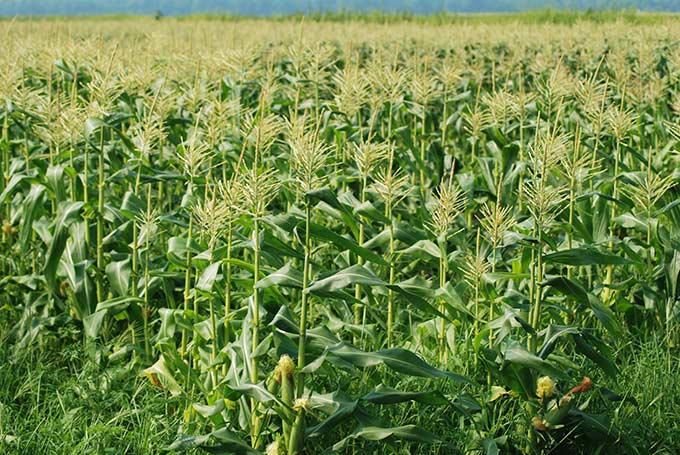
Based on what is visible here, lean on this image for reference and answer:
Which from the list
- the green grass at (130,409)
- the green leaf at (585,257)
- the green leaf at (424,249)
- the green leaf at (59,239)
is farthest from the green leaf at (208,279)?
the green leaf at (585,257)

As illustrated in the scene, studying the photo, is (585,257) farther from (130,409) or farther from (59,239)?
(59,239)

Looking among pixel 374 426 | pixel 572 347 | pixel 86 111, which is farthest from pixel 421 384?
pixel 86 111

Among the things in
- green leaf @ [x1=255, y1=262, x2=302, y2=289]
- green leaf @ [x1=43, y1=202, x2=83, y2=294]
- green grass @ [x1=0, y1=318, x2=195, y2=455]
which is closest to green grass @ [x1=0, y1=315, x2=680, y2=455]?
green grass @ [x1=0, y1=318, x2=195, y2=455]

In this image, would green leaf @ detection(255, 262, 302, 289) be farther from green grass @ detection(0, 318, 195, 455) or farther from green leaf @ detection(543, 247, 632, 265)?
green leaf @ detection(543, 247, 632, 265)

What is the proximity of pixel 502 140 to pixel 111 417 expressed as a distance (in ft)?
12.5

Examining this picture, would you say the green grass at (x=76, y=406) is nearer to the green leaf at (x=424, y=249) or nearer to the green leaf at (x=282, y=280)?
the green leaf at (x=282, y=280)

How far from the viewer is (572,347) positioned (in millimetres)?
4703

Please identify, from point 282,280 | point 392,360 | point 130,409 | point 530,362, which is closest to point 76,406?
point 130,409

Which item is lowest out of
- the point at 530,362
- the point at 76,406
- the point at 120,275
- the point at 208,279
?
the point at 76,406

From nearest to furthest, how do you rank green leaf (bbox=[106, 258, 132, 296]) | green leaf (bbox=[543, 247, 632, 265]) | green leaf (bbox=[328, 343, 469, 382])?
green leaf (bbox=[328, 343, 469, 382]), green leaf (bbox=[543, 247, 632, 265]), green leaf (bbox=[106, 258, 132, 296])

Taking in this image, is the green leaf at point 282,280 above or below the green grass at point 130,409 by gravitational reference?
above

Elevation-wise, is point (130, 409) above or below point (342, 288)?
below

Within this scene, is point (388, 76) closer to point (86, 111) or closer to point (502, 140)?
point (502, 140)

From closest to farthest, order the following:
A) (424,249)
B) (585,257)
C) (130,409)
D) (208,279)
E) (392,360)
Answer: (392,360) → (585,257) → (208,279) → (130,409) → (424,249)
